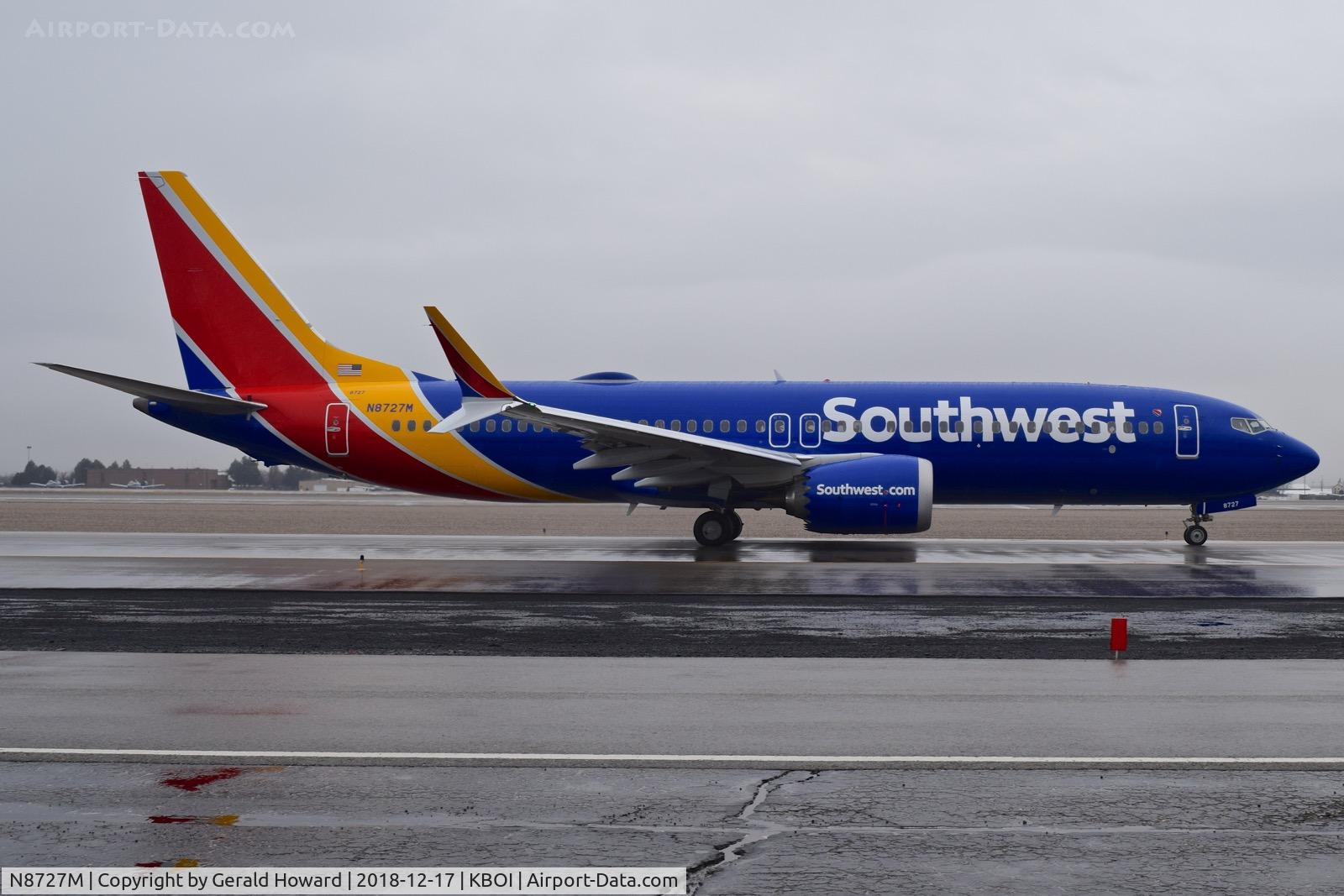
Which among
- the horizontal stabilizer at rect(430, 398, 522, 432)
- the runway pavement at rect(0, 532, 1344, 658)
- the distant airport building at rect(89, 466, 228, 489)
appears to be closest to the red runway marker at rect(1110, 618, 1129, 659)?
the runway pavement at rect(0, 532, 1344, 658)

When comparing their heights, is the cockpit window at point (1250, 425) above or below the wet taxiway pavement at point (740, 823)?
above

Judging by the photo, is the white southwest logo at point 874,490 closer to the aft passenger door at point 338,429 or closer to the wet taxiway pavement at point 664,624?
the wet taxiway pavement at point 664,624

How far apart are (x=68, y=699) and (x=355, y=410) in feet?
61.4

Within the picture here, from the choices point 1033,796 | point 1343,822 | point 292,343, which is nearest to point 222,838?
point 1033,796

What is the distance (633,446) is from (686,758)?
1839 cm

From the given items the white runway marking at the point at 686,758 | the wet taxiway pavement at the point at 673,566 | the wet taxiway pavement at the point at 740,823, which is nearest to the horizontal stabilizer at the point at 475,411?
the wet taxiway pavement at the point at 673,566

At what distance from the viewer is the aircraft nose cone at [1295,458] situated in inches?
1061

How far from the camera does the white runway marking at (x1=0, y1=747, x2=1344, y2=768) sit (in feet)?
23.3

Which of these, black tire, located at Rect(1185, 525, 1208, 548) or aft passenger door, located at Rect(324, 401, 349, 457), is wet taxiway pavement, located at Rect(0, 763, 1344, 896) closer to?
aft passenger door, located at Rect(324, 401, 349, 457)

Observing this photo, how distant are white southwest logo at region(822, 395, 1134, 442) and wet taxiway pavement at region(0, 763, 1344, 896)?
19.7 meters

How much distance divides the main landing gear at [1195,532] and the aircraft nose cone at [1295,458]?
208 cm

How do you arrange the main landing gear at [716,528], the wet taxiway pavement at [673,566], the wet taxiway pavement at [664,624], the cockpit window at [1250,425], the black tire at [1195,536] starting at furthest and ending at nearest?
1. the black tire at [1195,536]
2. the cockpit window at [1250,425]
3. the main landing gear at [716,528]
4. the wet taxiway pavement at [673,566]
5. the wet taxiway pavement at [664,624]

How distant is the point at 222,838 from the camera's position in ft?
18.4

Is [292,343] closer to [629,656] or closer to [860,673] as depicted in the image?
[629,656]
